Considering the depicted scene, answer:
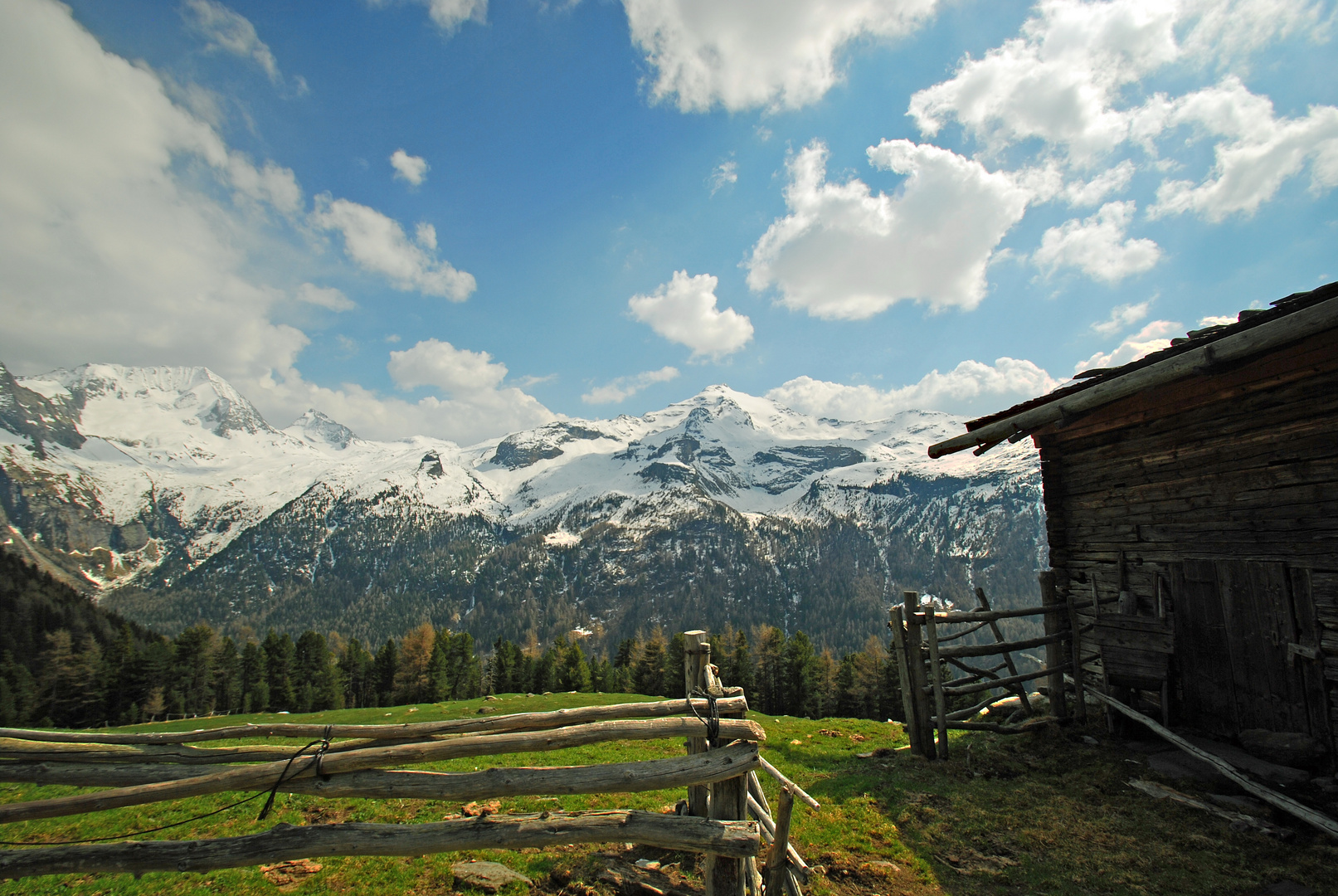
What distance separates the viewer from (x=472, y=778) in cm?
623

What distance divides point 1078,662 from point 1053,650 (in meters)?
0.56

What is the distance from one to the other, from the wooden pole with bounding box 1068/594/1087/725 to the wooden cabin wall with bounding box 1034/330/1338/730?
2.13ft

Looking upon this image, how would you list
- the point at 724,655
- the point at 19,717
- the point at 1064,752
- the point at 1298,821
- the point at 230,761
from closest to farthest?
1. the point at 230,761
2. the point at 1298,821
3. the point at 1064,752
4. the point at 19,717
5. the point at 724,655

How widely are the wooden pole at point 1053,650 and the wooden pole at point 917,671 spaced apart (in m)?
2.94

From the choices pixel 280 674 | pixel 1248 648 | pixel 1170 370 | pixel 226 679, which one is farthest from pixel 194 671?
pixel 1170 370

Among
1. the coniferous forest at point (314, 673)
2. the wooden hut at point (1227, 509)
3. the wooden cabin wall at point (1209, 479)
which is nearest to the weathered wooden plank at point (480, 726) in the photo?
the wooden hut at point (1227, 509)

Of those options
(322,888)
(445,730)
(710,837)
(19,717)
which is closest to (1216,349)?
(710,837)

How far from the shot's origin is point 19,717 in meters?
56.7

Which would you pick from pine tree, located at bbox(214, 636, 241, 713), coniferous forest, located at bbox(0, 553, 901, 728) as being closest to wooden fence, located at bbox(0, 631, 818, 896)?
coniferous forest, located at bbox(0, 553, 901, 728)

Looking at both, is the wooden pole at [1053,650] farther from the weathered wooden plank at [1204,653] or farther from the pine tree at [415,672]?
the pine tree at [415,672]

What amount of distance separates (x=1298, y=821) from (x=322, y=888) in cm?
1502

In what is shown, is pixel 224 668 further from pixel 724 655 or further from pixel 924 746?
pixel 924 746

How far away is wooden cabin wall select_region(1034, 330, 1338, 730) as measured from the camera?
9586 mm

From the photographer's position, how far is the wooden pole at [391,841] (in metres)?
5.74
